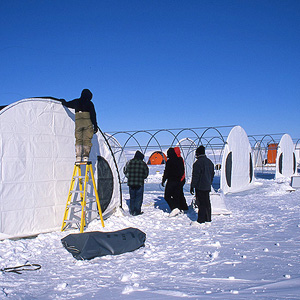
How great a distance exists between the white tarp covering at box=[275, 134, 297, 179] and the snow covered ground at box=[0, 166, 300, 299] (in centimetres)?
1524

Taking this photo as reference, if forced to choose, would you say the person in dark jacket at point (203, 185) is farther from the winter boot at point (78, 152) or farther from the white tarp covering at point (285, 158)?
the white tarp covering at point (285, 158)

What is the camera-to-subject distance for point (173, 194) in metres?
8.94

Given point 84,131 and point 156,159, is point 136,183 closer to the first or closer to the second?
point 84,131

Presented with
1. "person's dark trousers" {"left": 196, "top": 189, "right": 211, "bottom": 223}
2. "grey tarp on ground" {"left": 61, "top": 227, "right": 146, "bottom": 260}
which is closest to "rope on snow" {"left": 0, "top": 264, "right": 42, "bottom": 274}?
"grey tarp on ground" {"left": 61, "top": 227, "right": 146, "bottom": 260}

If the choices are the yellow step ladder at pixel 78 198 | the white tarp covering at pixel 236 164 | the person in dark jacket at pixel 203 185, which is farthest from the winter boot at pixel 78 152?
the white tarp covering at pixel 236 164

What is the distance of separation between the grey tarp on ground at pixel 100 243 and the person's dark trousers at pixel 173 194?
335 centimetres

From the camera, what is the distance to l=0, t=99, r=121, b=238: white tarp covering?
616 cm

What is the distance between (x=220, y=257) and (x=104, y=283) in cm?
180

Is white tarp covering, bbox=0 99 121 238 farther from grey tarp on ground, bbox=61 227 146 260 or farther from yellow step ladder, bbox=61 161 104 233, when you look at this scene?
grey tarp on ground, bbox=61 227 146 260

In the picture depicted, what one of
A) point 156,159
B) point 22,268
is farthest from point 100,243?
point 156,159

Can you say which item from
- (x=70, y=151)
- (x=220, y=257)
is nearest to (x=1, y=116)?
(x=70, y=151)

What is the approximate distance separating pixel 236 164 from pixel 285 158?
9.47 meters

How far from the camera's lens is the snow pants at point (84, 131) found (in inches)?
266

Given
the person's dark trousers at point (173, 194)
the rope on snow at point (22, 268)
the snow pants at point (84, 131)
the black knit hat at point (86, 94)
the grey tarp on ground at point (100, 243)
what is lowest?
the rope on snow at point (22, 268)
